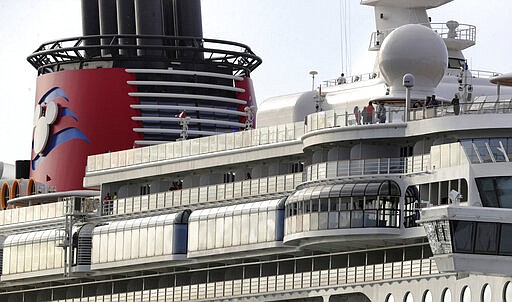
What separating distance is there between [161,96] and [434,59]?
2980 cm

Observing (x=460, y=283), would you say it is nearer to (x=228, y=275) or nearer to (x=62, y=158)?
(x=228, y=275)

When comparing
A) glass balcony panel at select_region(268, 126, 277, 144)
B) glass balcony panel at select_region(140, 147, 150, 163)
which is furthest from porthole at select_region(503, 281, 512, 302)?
glass balcony panel at select_region(140, 147, 150, 163)

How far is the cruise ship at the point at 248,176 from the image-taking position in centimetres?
7588

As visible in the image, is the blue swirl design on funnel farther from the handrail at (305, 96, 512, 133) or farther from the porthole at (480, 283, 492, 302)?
the porthole at (480, 283, 492, 302)

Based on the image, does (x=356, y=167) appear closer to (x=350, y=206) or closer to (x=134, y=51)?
(x=350, y=206)

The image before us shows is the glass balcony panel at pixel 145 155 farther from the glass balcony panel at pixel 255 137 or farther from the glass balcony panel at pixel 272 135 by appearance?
the glass balcony panel at pixel 272 135

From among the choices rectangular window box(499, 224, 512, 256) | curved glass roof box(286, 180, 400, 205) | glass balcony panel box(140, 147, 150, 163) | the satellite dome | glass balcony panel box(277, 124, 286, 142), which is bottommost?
rectangular window box(499, 224, 512, 256)

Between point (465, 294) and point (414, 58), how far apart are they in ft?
36.5

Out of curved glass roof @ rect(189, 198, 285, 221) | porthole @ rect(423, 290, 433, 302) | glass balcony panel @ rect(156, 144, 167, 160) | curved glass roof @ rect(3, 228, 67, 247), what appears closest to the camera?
porthole @ rect(423, 290, 433, 302)

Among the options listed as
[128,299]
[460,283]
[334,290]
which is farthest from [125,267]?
[460,283]

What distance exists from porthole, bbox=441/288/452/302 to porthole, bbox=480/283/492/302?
5.36ft

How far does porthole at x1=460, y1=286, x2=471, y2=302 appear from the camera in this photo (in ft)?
247

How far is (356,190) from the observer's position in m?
77.6

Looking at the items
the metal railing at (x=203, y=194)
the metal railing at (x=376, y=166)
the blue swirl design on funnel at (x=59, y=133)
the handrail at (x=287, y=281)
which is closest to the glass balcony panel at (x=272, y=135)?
Result: the metal railing at (x=203, y=194)
